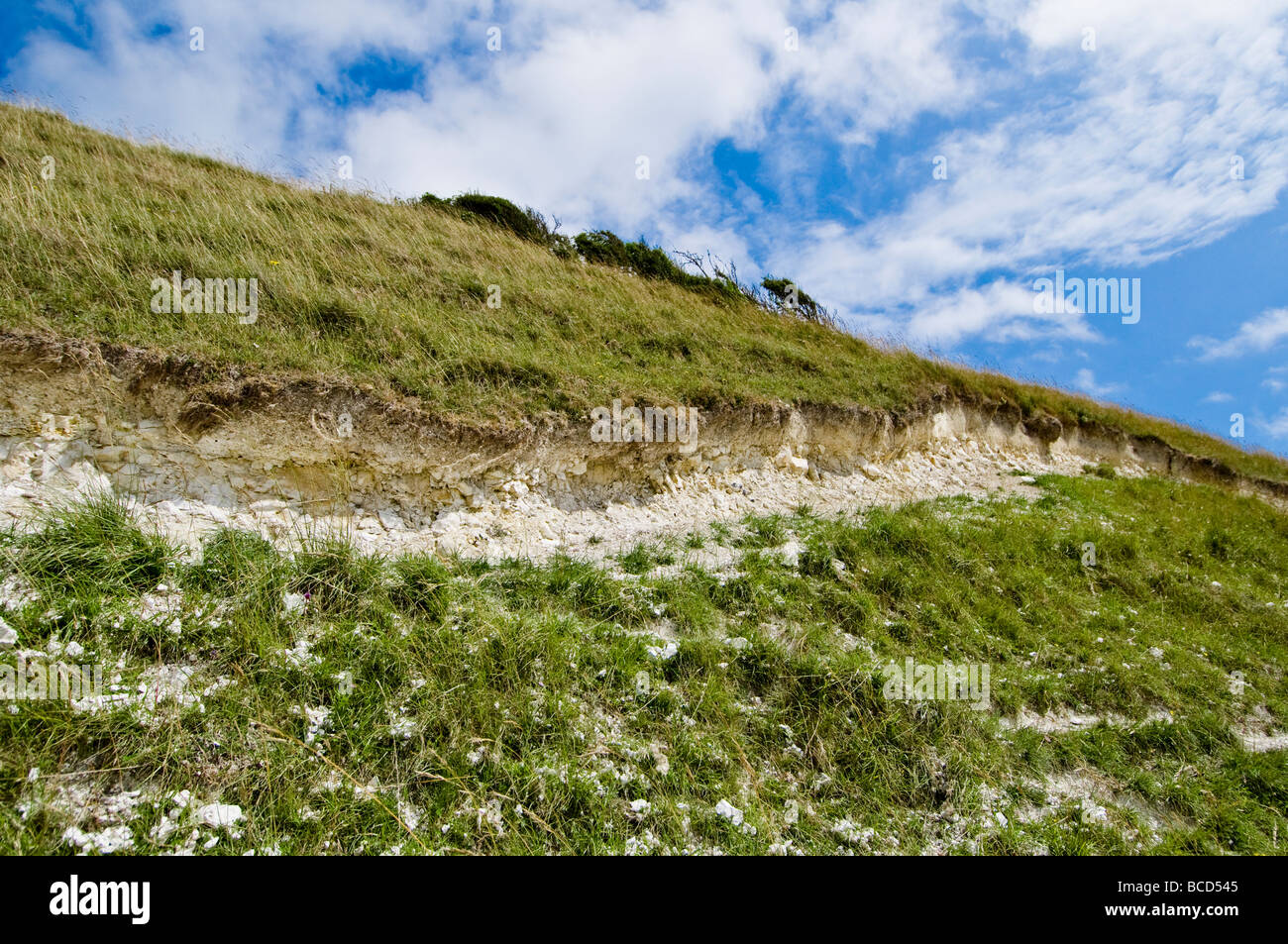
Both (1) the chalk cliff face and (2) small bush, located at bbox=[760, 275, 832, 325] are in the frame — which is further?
(2) small bush, located at bbox=[760, 275, 832, 325]

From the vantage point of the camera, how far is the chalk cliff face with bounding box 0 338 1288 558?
21.2 ft

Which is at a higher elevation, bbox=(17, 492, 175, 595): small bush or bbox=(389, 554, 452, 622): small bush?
bbox=(17, 492, 175, 595): small bush

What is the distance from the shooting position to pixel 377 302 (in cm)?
974

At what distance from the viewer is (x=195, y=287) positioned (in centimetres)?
827

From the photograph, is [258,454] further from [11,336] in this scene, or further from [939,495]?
[939,495]

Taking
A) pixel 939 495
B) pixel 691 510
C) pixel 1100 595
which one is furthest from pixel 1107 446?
pixel 691 510

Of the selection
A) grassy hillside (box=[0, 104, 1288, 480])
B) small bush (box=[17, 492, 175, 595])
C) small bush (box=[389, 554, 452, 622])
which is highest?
grassy hillside (box=[0, 104, 1288, 480])

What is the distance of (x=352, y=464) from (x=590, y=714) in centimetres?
471

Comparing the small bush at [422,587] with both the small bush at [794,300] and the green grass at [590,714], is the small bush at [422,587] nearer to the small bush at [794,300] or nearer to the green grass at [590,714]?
the green grass at [590,714]

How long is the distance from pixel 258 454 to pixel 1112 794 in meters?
10.2

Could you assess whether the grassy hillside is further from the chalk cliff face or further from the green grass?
the green grass

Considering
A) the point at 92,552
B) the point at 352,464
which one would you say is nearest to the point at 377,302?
the point at 352,464

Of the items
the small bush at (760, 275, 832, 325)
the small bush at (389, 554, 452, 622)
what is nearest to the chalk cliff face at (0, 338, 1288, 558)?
the small bush at (389, 554, 452, 622)

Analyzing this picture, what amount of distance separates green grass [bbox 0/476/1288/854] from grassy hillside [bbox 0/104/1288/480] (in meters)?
2.80
